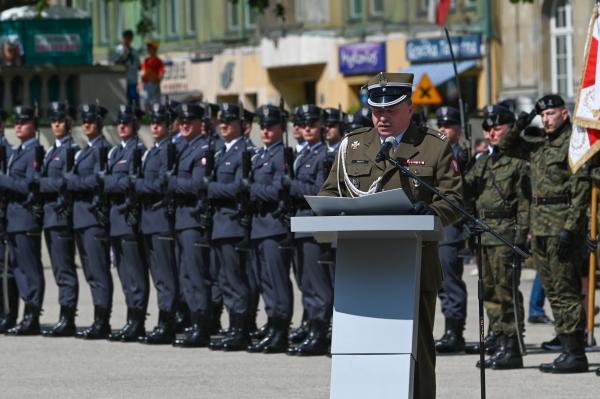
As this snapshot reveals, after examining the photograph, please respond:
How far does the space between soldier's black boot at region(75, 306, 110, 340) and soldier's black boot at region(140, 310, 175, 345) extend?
0.60 m

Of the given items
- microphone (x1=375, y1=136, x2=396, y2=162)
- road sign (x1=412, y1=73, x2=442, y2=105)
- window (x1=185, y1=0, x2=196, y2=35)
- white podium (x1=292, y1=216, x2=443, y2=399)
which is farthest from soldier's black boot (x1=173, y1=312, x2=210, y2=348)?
window (x1=185, y1=0, x2=196, y2=35)

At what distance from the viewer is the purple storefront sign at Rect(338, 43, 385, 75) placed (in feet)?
136

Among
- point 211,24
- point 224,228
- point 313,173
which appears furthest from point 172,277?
point 211,24

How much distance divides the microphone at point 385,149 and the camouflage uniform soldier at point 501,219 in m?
4.43

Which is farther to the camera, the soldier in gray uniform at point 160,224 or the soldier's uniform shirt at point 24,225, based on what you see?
the soldier's uniform shirt at point 24,225

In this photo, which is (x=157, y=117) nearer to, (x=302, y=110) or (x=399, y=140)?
(x=302, y=110)

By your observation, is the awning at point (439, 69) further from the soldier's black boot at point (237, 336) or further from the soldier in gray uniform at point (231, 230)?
the soldier's black boot at point (237, 336)

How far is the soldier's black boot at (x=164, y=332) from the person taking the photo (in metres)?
16.4

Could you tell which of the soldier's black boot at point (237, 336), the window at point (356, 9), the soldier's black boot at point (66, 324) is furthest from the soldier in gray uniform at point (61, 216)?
the window at point (356, 9)

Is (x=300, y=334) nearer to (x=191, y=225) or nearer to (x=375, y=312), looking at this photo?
(x=191, y=225)

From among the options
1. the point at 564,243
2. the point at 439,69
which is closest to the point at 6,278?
→ the point at 564,243

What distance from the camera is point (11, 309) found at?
17.7 metres

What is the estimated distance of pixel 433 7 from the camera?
40.2 m

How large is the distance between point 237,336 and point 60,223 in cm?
228
